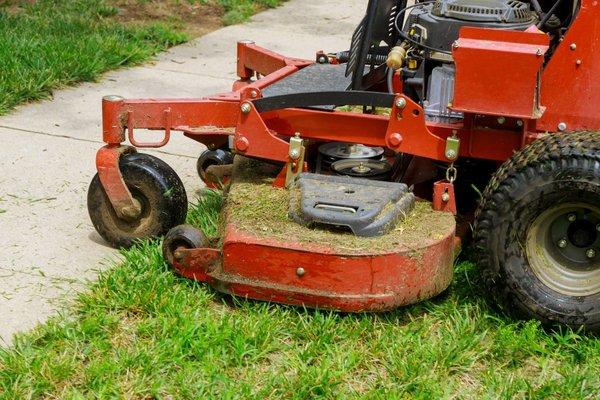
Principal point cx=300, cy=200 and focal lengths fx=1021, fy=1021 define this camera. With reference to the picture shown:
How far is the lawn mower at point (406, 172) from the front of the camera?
11.6ft

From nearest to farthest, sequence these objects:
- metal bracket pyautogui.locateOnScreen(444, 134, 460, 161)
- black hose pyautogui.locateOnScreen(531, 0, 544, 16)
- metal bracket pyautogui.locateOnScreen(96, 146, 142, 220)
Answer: metal bracket pyautogui.locateOnScreen(444, 134, 460, 161) → metal bracket pyautogui.locateOnScreen(96, 146, 142, 220) → black hose pyautogui.locateOnScreen(531, 0, 544, 16)

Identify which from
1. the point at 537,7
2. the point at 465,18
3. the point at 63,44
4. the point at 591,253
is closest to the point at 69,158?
the point at 63,44

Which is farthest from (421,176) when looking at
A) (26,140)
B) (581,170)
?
(26,140)

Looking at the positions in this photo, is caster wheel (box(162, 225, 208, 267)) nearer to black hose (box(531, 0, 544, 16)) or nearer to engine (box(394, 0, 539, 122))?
engine (box(394, 0, 539, 122))

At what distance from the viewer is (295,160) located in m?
4.05

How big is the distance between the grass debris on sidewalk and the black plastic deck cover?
2742mm

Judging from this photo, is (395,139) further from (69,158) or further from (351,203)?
(69,158)

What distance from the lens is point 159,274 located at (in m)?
3.94

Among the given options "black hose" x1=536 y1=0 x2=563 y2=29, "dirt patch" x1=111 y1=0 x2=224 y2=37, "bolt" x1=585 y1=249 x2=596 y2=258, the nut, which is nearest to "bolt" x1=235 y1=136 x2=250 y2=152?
the nut

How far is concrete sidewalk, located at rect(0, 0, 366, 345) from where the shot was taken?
400 centimetres

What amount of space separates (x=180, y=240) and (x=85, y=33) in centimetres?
389

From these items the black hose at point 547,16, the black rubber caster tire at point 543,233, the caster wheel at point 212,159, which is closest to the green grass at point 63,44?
the caster wheel at point 212,159

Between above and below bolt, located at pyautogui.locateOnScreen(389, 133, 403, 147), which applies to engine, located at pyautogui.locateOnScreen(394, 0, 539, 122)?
above

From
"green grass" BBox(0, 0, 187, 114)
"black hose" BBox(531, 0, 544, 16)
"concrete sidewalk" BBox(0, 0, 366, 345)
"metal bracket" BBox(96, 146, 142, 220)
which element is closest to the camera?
"concrete sidewalk" BBox(0, 0, 366, 345)
